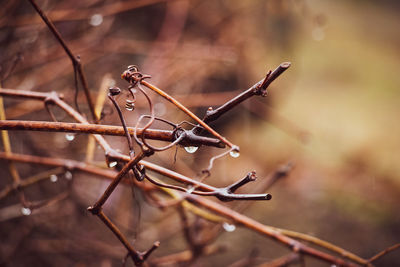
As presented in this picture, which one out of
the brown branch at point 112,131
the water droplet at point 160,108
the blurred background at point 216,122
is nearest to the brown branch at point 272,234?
the blurred background at point 216,122

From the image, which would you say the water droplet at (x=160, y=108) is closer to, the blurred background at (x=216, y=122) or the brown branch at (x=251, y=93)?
the blurred background at (x=216, y=122)

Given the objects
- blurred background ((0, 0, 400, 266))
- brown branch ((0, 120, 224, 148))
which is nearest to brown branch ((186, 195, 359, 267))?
blurred background ((0, 0, 400, 266))

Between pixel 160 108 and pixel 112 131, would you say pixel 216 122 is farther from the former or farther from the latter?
pixel 112 131

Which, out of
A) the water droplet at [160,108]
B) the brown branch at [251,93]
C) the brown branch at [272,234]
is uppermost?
the water droplet at [160,108]

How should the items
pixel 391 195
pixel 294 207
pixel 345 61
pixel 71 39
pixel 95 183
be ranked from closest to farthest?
1. pixel 71 39
2. pixel 95 183
3. pixel 294 207
4. pixel 391 195
5. pixel 345 61

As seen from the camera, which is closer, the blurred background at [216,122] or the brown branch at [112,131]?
the brown branch at [112,131]

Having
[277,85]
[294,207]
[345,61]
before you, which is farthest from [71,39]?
[345,61]

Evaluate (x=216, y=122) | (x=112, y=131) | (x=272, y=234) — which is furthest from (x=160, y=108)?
(x=216, y=122)

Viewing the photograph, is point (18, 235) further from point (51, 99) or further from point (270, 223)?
point (270, 223)
